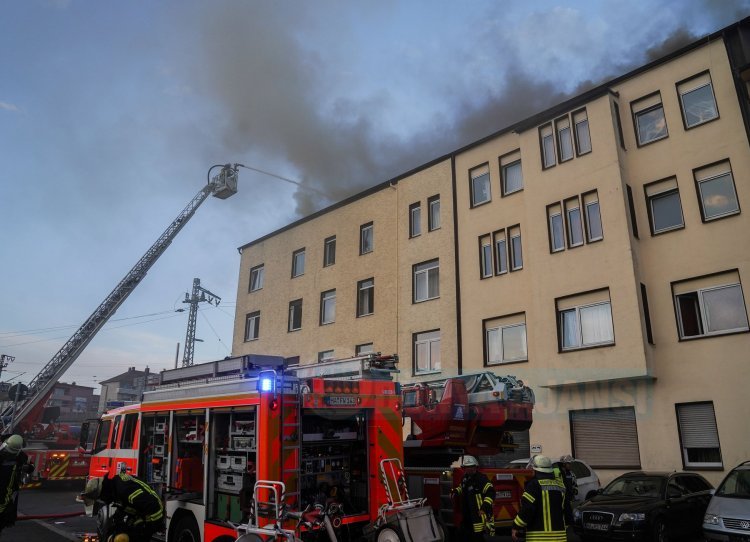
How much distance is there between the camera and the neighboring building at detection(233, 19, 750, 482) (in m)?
13.7

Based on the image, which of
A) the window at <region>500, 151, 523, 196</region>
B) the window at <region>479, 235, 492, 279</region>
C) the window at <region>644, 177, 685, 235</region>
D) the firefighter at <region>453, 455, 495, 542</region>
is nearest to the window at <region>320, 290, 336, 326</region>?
the window at <region>479, 235, 492, 279</region>

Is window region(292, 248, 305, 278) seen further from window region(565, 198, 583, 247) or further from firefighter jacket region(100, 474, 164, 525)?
firefighter jacket region(100, 474, 164, 525)

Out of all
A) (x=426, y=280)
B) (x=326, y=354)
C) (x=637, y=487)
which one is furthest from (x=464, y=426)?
(x=326, y=354)

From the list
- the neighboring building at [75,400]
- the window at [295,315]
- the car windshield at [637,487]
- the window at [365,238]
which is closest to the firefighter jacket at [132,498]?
the car windshield at [637,487]

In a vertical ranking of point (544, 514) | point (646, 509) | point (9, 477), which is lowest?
point (646, 509)

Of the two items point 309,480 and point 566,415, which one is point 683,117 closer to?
point 566,415

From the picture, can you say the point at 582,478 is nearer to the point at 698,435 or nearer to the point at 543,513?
the point at 698,435

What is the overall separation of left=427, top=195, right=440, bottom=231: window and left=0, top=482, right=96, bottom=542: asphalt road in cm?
1397

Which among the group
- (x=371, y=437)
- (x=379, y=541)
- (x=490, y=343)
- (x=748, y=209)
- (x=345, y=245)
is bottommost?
(x=379, y=541)

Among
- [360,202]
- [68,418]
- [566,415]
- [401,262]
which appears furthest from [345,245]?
[68,418]

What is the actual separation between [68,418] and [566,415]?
9751 cm

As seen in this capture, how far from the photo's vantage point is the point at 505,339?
1773cm

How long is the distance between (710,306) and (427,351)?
9000 mm

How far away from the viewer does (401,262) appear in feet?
70.7
